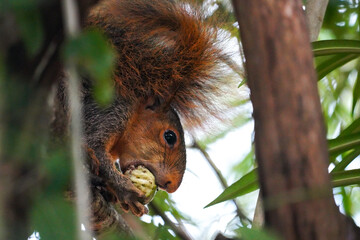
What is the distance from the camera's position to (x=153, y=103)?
1.93 meters

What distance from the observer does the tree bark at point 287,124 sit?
0.58m

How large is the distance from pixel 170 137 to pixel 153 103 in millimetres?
140

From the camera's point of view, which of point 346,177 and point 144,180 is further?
point 144,180

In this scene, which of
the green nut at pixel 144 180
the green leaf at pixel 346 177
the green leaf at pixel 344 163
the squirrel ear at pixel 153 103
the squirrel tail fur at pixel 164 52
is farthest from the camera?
the squirrel ear at pixel 153 103

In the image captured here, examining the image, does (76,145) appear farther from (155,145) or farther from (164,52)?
(164,52)

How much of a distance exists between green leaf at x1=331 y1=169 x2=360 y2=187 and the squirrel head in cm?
55

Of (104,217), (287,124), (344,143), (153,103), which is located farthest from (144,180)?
(287,124)

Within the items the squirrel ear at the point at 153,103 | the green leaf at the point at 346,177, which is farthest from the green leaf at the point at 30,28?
the squirrel ear at the point at 153,103

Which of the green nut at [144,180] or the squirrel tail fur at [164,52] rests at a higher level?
the squirrel tail fur at [164,52]

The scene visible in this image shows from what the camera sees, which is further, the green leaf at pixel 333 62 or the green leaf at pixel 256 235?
the green leaf at pixel 333 62

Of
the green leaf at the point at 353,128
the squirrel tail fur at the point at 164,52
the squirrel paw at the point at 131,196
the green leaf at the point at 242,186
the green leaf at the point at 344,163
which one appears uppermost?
the squirrel tail fur at the point at 164,52

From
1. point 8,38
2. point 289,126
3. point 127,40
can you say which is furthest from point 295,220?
point 127,40

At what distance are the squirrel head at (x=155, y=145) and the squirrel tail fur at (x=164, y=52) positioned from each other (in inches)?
2.4

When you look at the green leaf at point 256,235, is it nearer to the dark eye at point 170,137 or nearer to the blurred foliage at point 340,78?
the blurred foliage at point 340,78
